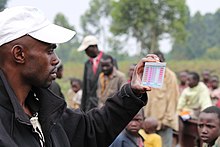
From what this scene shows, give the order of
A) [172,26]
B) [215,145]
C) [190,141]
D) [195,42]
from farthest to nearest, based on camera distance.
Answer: [195,42], [172,26], [190,141], [215,145]

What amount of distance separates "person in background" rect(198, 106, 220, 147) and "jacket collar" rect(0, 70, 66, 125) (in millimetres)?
A: 2236

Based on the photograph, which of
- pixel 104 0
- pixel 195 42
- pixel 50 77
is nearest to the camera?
pixel 50 77

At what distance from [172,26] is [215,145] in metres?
26.8

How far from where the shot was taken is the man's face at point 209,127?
4270 mm

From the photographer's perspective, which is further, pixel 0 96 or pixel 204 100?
pixel 204 100

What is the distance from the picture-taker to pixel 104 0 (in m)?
57.2

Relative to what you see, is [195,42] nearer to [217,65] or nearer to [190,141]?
[217,65]

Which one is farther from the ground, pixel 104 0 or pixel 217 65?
pixel 104 0

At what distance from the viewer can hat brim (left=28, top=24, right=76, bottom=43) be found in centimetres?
210

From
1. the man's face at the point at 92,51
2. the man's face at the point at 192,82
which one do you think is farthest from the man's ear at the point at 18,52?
the man's face at the point at 192,82

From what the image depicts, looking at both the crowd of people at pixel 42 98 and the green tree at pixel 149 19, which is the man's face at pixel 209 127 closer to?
the crowd of people at pixel 42 98

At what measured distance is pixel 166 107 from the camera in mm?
6715

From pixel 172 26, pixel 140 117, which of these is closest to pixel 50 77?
pixel 140 117

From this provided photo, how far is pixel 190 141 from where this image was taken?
766cm
